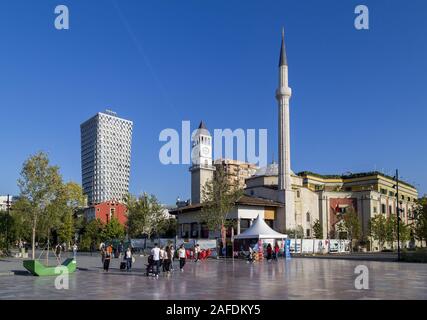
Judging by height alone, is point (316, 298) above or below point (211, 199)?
below

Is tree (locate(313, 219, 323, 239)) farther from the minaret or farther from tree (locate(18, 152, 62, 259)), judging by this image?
tree (locate(18, 152, 62, 259))

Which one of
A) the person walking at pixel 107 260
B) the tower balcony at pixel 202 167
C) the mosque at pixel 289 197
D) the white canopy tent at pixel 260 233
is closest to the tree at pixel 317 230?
the mosque at pixel 289 197

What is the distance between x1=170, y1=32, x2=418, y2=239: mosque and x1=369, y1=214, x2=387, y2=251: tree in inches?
116

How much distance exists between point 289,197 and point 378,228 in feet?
46.3

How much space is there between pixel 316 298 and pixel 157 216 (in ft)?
185

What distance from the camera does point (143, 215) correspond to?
68125 millimetres

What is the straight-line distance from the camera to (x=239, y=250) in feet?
154

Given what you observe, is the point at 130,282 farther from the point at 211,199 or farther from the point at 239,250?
the point at 211,199

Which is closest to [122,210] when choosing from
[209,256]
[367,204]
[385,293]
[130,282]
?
[367,204]

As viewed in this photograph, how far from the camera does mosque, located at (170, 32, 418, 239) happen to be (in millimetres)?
70750

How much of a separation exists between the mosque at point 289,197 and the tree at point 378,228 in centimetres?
295

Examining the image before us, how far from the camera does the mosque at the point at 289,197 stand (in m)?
70.8

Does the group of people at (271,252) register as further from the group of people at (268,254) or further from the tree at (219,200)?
the tree at (219,200)

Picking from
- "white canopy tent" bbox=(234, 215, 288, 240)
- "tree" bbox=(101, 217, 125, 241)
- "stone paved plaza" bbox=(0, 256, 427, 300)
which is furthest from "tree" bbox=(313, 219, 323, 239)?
"stone paved plaza" bbox=(0, 256, 427, 300)
